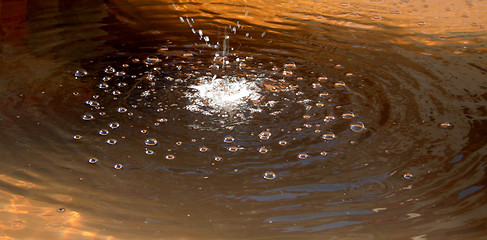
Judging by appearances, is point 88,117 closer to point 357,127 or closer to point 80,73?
point 80,73

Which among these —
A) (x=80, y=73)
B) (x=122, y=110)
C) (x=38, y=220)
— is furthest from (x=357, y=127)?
(x=80, y=73)

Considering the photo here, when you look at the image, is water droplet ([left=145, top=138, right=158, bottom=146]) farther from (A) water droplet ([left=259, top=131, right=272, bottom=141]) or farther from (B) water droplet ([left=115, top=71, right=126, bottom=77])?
(B) water droplet ([left=115, top=71, right=126, bottom=77])

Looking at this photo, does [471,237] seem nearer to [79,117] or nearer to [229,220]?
[229,220]

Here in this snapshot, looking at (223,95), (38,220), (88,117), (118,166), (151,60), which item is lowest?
(38,220)

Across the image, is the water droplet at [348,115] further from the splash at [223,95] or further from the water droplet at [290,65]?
the water droplet at [290,65]

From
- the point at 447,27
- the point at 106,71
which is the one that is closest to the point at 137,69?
the point at 106,71

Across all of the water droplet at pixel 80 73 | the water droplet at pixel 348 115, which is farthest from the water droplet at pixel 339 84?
the water droplet at pixel 80 73

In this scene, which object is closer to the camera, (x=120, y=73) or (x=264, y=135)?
(x=264, y=135)

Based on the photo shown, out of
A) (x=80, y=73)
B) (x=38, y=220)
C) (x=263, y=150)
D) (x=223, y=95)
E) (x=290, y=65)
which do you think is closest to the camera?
(x=38, y=220)
